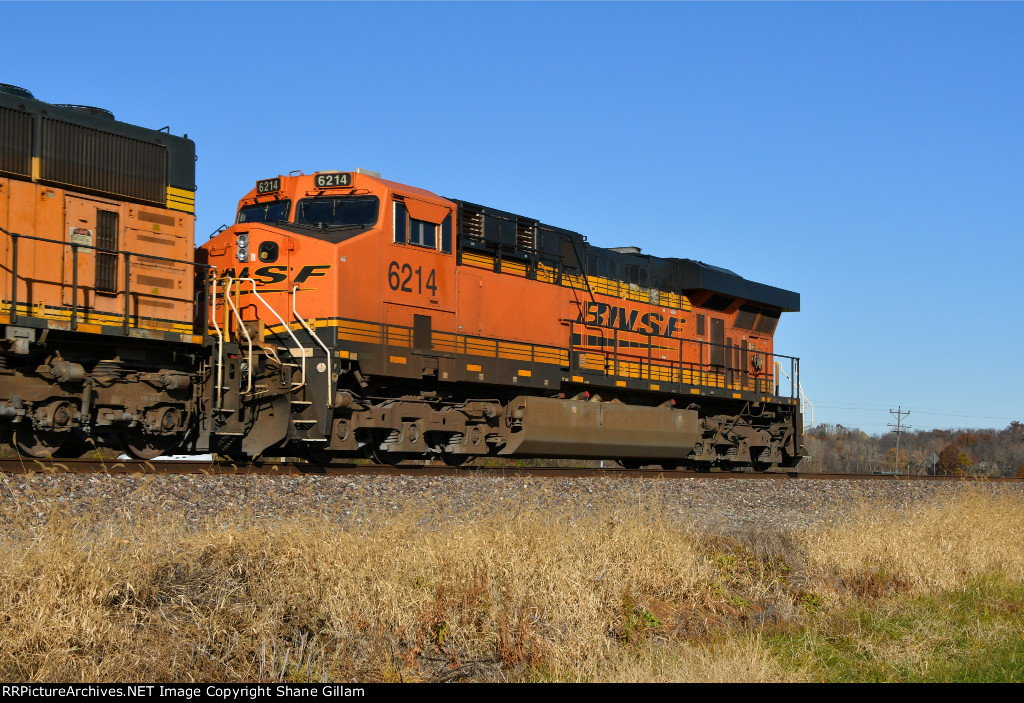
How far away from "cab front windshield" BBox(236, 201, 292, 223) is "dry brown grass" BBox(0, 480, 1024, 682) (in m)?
5.99

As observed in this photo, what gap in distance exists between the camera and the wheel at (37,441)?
10.1m

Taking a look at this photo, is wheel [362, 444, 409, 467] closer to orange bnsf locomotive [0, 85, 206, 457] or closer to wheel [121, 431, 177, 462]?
orange bnsf locomotive [0, 85, 206, 457]

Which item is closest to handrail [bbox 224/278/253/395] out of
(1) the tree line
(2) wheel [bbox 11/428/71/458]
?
(2) wheel [bbox 11/428/71/458]

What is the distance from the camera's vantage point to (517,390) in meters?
15.6

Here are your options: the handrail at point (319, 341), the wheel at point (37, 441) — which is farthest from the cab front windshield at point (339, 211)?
the wheel at point (37, 441)

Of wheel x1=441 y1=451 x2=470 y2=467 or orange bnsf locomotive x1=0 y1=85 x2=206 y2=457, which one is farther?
wheel x1=441 y1=451 x2=470 y2=467

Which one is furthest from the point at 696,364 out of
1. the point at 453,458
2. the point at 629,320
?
the point at 453,458

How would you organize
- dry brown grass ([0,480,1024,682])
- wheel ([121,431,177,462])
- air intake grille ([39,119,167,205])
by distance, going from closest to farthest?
1. dry brown grass ([0,480,1024,682])
2. air intake grille ([39,119,167,205])
3. wheel ([121,431,177,462])

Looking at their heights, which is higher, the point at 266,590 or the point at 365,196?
the point at 365,196

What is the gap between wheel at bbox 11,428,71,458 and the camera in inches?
396

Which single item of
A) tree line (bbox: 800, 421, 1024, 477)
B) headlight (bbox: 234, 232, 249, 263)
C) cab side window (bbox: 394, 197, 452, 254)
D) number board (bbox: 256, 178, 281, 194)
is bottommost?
tree line (bbox: 800, 421, 1024, 477)

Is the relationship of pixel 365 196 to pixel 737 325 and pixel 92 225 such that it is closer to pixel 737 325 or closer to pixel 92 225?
pixel 92 225
